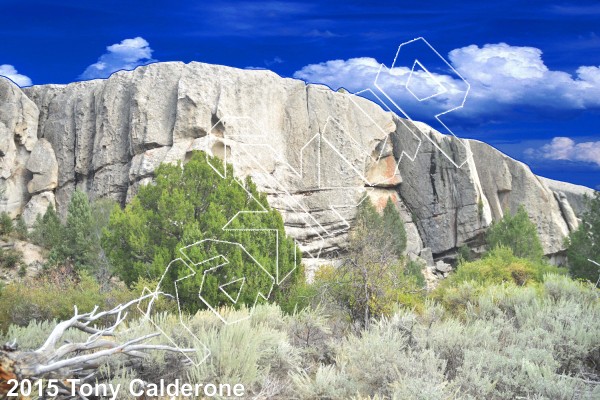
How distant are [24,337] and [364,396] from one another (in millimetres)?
3063

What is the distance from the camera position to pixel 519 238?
25.1m

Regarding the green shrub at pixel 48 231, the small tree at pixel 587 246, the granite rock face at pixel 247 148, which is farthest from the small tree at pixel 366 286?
the green shrub at pixel 48 231

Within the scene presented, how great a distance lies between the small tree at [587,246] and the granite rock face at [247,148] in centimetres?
735

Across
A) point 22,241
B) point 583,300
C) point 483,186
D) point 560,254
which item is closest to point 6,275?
point 22,241

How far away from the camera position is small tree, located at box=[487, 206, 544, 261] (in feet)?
80.7

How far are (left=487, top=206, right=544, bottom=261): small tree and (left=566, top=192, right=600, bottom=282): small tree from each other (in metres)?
1.41

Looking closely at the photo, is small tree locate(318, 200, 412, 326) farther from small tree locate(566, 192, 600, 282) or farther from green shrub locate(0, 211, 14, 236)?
green shrub locate(0, 211, 14, 236)

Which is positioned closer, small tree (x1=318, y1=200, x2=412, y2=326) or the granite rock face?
small tree (x1=318, y1=200, x2=412, y2=326)

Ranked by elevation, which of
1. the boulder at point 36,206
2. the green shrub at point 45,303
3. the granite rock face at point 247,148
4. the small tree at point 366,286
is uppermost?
the granite rock face at point 247,148

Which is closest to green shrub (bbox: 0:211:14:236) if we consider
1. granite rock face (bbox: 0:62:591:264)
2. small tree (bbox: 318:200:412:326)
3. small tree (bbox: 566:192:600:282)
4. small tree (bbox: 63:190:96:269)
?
granite rock face (bbox: 0:62:591:264)

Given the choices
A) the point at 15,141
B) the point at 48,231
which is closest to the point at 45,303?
the point at 48,231

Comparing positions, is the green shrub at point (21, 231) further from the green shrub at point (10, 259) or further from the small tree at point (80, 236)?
the small tree at point (80, 236)

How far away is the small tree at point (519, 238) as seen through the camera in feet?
80.7

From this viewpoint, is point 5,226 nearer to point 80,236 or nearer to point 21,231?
point 21,231
